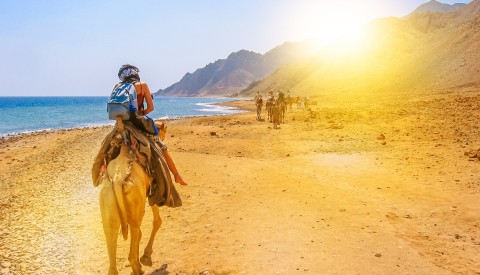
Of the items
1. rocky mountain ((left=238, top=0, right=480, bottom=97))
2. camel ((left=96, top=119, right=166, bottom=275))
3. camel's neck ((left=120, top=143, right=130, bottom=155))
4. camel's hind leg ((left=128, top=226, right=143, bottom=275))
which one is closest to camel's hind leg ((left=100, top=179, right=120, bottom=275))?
camel ((left=96, top=119, right=166, bottom=275))

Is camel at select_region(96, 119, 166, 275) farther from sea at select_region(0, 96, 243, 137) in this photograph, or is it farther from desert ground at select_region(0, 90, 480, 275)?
sea at select_region(0, 96, 243, 137)

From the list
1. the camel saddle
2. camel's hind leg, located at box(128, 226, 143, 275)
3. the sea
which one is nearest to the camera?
camel's hind leg, located at box(128, 226, 143, 275)

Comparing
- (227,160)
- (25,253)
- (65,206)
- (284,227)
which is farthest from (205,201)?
(227,160)

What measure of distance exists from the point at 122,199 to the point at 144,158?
0.94 m

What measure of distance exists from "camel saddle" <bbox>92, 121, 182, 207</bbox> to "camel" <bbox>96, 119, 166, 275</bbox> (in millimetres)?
147

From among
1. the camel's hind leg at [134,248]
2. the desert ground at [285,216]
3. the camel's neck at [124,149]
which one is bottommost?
the desert ground at [285,216]

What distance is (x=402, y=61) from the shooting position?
8469 centimetres

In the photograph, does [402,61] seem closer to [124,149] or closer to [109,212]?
[124,149]

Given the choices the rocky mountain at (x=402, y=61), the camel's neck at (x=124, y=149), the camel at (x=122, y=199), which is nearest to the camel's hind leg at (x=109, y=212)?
the camel at (x=122, y=199)

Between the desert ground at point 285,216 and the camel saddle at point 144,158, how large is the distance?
1.22 m

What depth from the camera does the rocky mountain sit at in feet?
202

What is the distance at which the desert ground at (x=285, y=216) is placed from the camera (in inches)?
254

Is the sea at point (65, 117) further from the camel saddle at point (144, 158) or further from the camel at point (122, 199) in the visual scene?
the camel at point (122, 199)

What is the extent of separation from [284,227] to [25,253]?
4791mm
